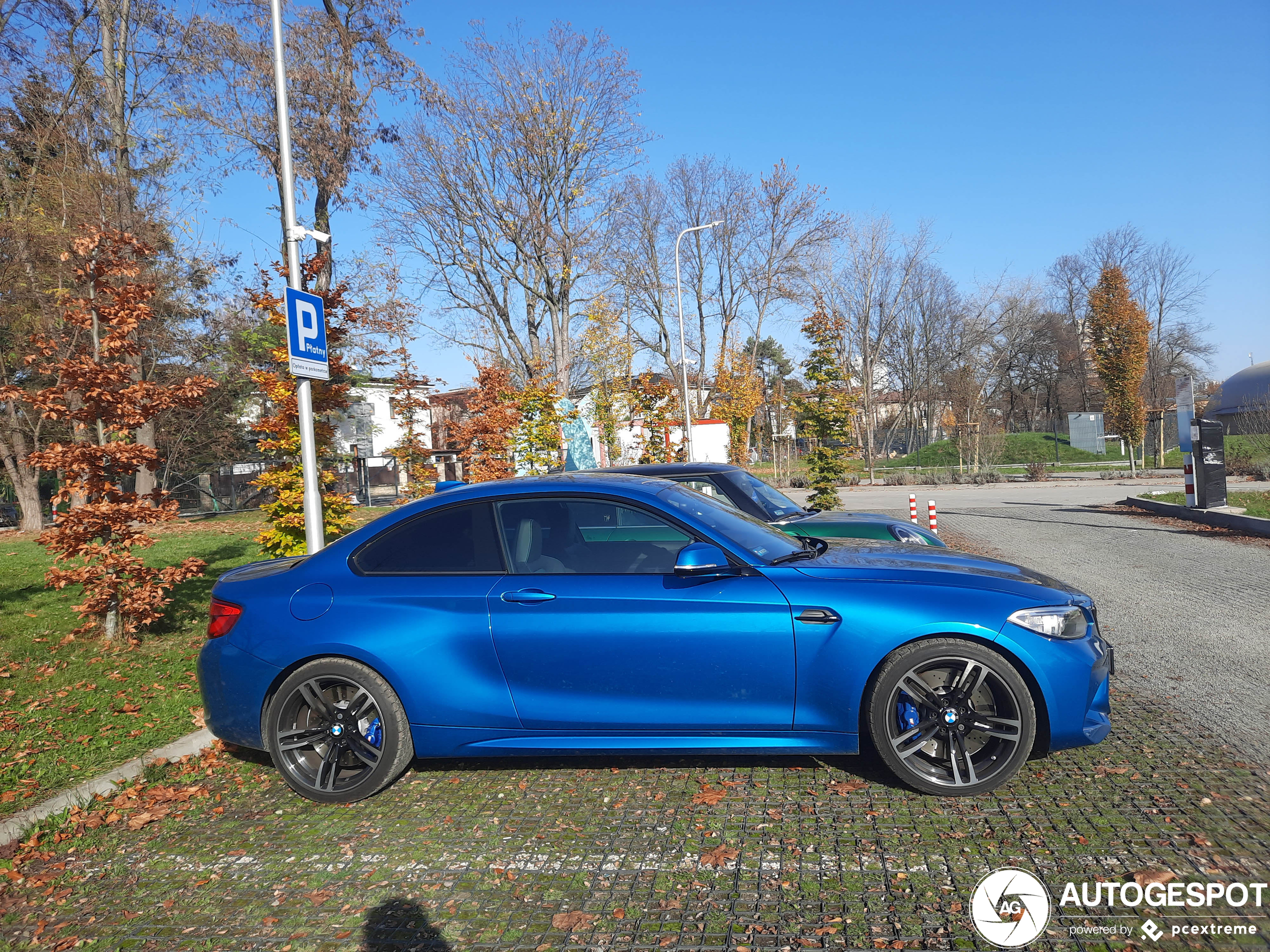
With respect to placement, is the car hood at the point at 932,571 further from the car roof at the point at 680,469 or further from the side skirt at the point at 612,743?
the car roof at the point at 680,469

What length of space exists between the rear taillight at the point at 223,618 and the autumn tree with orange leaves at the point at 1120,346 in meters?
31.8

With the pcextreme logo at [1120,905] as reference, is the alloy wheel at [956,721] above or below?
above

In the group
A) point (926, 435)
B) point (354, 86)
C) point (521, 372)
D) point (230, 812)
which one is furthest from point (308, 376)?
point (926, 435)

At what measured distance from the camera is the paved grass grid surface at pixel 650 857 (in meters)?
2.94

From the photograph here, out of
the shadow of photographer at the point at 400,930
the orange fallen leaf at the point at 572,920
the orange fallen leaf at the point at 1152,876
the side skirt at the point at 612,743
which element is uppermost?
the side skirt at the point at 612,743

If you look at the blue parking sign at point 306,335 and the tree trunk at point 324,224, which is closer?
the blue parking sign at point 306,335

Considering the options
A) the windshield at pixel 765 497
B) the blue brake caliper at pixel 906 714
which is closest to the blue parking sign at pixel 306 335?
the windshield at pixel 765 497

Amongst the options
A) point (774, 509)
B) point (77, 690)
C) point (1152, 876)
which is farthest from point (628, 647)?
point (77, 690)

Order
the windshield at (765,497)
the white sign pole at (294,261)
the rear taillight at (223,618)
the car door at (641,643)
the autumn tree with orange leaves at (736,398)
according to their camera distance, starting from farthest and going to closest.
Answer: the autumn tree with orange leaves at (736,398)
the white sign pole at (294,261)
the windshield at (765,497)
the rear taillight at (223,618)
the car door at (641,643)

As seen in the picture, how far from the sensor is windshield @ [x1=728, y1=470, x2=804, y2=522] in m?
7.30

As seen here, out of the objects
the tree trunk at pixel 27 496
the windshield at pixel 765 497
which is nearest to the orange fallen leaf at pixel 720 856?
the windshield at pixel 765 497

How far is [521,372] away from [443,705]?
2892cm

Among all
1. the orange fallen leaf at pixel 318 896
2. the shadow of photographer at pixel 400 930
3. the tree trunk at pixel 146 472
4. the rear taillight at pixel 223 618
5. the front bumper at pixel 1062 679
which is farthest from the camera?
the tree trunk at pixel 146 472

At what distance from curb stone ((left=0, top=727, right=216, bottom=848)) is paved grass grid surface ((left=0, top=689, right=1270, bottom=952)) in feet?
1.03
